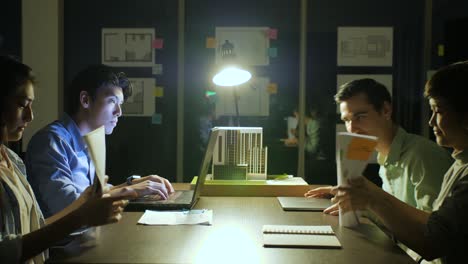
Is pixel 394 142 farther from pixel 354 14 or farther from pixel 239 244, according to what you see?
pixel 354 14

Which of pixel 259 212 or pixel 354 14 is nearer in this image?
pixel 259 212

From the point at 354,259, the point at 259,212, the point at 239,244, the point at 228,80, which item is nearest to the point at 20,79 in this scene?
the point at 239,244

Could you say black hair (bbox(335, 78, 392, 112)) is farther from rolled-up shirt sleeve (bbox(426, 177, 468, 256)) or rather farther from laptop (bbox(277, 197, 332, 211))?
rolled-up shirt sleeve (bbox(426, 177, 468, 256))

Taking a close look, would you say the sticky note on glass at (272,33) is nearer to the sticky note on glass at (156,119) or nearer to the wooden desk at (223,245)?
the sticky note on glass at (156,119)

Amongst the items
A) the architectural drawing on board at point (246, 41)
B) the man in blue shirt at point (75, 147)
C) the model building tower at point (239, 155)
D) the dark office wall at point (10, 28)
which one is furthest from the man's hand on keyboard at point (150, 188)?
the dark office wall at point (10, 28)

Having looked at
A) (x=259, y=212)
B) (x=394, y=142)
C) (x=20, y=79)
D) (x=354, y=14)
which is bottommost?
(x=259, y=212)

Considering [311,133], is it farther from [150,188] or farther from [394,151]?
[150,188]

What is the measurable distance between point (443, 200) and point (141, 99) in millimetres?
2766

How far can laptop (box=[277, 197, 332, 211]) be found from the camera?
75.9 inches

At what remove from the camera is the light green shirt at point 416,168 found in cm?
184

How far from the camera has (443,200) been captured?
1415mm

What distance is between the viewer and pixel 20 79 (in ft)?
4.91

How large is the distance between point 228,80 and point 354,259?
62.1 inches

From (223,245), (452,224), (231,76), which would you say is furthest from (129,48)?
(452,224)
